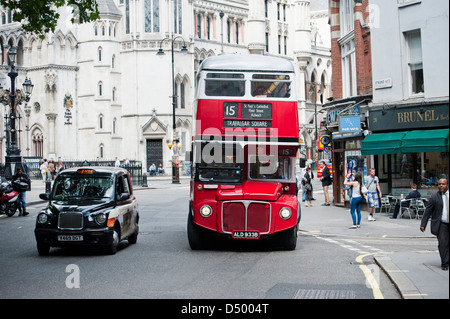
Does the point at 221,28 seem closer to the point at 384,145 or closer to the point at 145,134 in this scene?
the point at 145,134

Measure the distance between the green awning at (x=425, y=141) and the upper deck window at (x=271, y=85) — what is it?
8410 millimetres

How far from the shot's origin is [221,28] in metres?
82.9

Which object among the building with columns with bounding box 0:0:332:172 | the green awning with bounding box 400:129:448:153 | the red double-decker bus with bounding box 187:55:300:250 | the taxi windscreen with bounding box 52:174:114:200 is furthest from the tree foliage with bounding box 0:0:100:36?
the building with columns with bounding box 0:0:332:172

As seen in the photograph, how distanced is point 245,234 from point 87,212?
3371 mm

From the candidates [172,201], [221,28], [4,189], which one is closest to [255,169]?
[4,189]

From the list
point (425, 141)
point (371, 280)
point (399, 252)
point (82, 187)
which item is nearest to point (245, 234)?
point (399, 252)

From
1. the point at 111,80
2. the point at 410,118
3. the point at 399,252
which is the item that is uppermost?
the point at 111,80

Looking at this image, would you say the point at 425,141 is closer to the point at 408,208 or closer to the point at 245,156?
the point at 408,208

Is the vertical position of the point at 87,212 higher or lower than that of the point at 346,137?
lower

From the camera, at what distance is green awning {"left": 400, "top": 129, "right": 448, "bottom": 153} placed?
2191 cm

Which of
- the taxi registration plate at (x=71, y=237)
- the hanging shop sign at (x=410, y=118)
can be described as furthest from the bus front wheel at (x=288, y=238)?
the hanging shop sign at (x=410, y=118)

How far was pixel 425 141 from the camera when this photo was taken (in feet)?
73.5

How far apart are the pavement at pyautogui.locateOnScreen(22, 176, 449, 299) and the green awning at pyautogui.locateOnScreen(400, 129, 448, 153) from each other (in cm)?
241

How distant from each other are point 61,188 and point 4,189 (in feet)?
37.5
